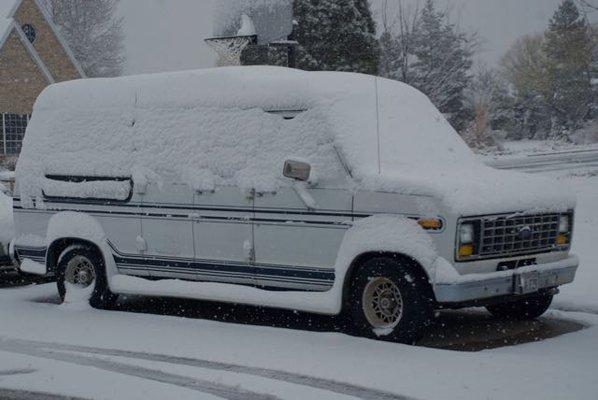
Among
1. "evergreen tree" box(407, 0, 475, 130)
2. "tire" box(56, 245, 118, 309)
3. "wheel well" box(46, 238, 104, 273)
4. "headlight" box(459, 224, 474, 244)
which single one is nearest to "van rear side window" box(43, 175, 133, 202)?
"wheel well" box(46, 238, 104, 273)

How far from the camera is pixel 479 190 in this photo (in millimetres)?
7402

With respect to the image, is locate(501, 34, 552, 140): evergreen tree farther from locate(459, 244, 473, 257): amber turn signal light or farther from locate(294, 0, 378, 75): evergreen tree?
locate(459, 244, 473, 257): amber turn signal light

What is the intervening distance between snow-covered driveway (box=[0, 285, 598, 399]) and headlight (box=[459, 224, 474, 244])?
2.92 ft

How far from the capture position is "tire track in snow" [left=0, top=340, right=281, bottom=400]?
5984 mm

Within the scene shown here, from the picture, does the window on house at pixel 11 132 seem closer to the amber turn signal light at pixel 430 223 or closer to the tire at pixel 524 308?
the tire at pixel 524 308

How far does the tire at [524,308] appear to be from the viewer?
28.1 feet

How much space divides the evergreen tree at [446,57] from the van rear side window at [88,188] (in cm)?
3603

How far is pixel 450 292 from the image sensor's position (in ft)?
23.4

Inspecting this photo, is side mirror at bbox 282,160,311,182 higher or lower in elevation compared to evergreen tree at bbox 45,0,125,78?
lower

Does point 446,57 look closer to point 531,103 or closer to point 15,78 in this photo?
point 15,78

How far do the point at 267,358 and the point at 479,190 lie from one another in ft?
7.22

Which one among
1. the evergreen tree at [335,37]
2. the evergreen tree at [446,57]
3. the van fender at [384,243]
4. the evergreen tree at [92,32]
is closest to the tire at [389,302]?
the van fender at [384,243]

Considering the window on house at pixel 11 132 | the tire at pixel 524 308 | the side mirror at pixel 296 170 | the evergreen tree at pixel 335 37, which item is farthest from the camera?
the window on house at pixel 11 132

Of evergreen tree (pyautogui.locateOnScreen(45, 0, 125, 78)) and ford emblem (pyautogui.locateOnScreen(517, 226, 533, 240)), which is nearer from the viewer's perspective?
ford emblem (pyautogui.locateOnScreen(517, 226, 533, 240))
